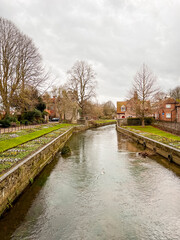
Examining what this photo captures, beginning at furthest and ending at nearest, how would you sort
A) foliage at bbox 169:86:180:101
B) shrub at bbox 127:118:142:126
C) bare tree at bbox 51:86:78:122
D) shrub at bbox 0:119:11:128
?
foliage at bbox 169:86:180:101 → bare tree at bbox 51:86:78:122 → shrub at bbox 127:118:142:126 → shrub at bbox 0:119:11:128

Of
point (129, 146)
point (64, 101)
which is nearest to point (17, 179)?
point (129, 146)

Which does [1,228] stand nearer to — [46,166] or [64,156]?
[46,166]

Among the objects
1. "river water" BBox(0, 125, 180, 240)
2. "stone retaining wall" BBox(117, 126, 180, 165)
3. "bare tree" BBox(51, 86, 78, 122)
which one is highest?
"bare tree" BBox(51, 86, 78, 122)

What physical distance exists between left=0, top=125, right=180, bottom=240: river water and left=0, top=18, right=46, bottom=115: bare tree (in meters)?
19.5

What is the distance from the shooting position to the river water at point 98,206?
Result: 213 inches

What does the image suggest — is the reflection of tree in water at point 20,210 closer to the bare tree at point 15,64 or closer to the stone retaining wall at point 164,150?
the stone retaining wall at point 164,150

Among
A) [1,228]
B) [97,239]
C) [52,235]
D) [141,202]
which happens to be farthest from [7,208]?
[141,202]

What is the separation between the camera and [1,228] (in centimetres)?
550

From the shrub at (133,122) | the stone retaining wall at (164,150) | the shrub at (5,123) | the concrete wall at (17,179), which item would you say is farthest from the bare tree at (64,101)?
the concrete wall at (17,179)

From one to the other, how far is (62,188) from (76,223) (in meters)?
2.99

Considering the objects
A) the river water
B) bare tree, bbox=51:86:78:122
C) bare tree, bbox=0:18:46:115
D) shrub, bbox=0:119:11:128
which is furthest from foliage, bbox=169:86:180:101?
the river water

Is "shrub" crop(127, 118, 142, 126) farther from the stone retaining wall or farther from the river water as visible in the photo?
the river water

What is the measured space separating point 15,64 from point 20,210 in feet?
87.2

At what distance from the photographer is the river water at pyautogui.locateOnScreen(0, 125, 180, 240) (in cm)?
540
